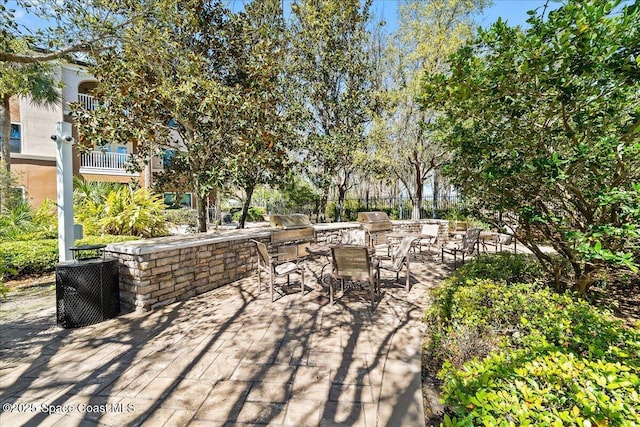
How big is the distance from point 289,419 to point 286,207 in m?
14.3

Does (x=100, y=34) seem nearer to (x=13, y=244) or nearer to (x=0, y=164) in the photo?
(x=13, y=244)

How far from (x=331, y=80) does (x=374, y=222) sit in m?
6.44

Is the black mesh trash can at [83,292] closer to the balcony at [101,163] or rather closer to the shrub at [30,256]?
the shrub at [30,256]

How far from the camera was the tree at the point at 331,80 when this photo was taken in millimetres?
11406

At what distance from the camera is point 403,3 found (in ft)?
38.1

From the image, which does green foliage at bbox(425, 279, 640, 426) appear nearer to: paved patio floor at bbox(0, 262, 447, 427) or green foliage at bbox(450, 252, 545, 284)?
paved patio floor at bbox(0, 262, 447, 427)

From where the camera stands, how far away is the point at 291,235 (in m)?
7.19

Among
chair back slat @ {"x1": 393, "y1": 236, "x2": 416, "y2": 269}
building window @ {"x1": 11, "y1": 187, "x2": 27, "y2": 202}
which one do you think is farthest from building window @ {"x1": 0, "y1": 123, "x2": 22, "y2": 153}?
chair back slat @ {"x1": 393, "y1": 236, "x2": 416, "y2": 269}

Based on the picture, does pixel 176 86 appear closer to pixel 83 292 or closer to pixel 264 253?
pixel 264 253

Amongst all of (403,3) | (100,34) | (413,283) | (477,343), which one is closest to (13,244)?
(100,34)

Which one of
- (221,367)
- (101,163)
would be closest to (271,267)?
(221,367)

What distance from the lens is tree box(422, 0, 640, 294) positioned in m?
2.71

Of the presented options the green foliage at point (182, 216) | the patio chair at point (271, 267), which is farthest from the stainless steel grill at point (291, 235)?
the green foliage at point (182, 216)

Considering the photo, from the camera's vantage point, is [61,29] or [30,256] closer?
[61,29]
